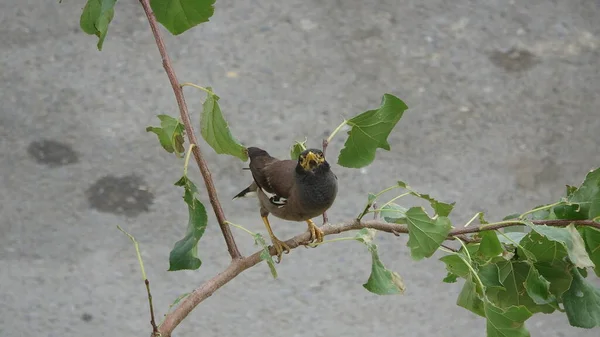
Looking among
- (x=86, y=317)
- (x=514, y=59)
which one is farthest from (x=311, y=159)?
(x=514, y=59)

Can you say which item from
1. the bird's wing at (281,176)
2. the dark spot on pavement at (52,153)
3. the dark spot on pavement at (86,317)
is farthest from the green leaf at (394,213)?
the dark spot on pavement at (52,153)

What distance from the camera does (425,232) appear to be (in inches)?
46.2

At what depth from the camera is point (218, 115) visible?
48.4 inches

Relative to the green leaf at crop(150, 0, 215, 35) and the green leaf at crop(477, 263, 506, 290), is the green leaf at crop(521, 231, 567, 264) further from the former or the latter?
the green leaf at crop(150, 0, 215, 35)

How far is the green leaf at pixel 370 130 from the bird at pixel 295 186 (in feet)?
0.63

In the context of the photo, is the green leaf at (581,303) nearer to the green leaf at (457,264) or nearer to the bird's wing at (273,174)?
the green leaf at (457,264)

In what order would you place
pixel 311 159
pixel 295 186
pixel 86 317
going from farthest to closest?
1. pixel 86 317
2. pixel 295 186
3. pixel 311 159

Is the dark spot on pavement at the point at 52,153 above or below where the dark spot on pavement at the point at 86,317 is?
above

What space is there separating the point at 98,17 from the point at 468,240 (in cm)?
69

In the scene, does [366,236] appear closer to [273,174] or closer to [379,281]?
[379,281]

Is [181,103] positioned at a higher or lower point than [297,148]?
higher

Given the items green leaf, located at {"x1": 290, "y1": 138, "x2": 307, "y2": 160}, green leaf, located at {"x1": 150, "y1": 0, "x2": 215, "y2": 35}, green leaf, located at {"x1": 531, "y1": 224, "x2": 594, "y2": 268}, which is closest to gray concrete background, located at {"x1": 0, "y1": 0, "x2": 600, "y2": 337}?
green leaf, located at {"x1": 290, "y1": 138, "x2": 307, "y2": 160}

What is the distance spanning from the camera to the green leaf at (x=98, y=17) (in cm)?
114

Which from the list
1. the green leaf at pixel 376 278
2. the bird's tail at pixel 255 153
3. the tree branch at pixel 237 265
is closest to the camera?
the tree branch at pixel 237 265
